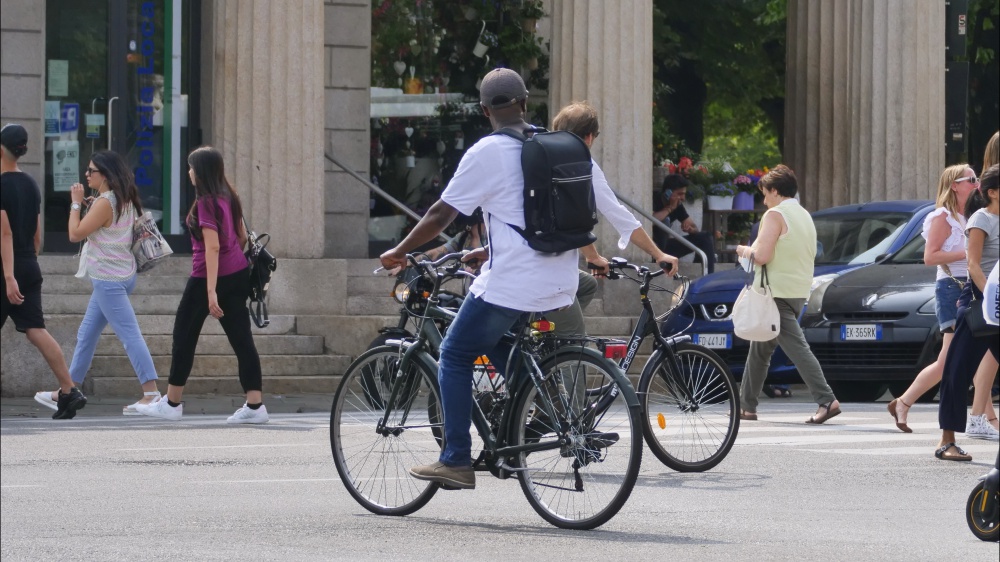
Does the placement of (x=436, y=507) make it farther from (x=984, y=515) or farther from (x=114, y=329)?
(x=114, y=329)

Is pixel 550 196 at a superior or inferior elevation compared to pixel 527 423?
superior

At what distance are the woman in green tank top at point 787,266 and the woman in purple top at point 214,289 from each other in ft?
11.2

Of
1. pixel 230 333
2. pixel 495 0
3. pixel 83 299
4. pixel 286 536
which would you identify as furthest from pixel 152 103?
pixel 286 536

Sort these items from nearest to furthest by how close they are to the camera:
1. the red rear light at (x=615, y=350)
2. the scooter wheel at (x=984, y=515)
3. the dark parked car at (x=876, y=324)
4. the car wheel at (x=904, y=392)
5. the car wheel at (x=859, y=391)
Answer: the scooter wheel at (x=984, y=515), the red rear light at (x=615, y=350), the dark parked car at (x=876, y=324), the car wheel at (x=904, y=392), the car wheel at (x=859, y=391)

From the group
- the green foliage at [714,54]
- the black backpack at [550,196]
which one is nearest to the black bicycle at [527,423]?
the black backpack at [550,196]

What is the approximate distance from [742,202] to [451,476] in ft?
45.9

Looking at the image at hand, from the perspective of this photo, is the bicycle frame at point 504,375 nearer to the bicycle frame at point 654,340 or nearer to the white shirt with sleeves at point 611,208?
the white shirt with sleeves at point 611,208

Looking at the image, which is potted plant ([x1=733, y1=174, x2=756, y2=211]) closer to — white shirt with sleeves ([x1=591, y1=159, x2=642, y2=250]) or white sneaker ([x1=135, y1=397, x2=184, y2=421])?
white sneaker ([x1=135, y1=397, x2=184, y2=421])

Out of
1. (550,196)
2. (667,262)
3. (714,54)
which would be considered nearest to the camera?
(550,196)

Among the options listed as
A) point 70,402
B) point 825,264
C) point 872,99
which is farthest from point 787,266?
point 872,99

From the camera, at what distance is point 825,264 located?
16.5 metres

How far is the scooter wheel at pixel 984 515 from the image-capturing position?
7.30 metres

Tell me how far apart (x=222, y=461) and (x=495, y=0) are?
12.2 m

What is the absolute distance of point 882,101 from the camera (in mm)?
20797
